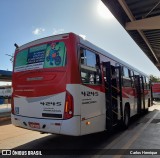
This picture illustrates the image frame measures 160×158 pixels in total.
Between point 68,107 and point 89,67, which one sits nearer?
point 68,107

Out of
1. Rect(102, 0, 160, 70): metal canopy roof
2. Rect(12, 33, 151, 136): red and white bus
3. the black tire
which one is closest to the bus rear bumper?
Rect(12, 33, 151, 136): red and white bus

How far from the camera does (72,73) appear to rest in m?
5.74

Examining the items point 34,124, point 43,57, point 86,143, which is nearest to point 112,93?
point 86,143

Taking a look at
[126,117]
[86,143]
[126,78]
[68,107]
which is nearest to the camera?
[68,107]

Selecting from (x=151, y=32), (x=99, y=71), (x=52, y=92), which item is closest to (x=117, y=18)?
(x=151, y=32)

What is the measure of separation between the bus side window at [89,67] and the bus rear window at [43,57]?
574mm

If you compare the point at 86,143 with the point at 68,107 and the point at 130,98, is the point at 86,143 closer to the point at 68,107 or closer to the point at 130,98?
the point at 68,107

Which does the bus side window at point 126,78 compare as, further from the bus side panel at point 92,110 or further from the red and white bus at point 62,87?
the bus side panel at point 92,110

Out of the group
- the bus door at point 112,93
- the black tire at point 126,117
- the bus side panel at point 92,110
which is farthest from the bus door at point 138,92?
the bus side panel at point 92,110

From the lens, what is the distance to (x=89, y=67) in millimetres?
6488

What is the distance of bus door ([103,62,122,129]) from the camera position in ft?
24.0

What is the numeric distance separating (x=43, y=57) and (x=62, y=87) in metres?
1.16

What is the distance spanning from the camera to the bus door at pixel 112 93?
732 cm

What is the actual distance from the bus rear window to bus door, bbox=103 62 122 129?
6.46 ft
